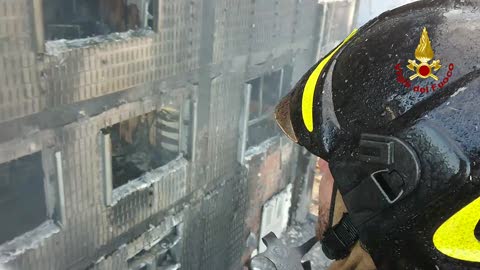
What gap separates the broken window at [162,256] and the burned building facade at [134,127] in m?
0.02

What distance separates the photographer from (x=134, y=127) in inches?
155

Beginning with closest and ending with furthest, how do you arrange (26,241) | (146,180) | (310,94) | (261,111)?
(310,94) → (26,241) → (146,180) → (261,111)

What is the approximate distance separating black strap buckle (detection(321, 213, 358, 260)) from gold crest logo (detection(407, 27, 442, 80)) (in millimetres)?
566

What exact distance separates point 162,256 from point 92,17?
2.32 metres

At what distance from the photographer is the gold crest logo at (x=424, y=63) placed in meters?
1.29

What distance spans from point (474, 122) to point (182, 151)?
3.28 m

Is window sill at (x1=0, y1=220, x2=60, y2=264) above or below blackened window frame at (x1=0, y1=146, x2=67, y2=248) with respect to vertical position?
below

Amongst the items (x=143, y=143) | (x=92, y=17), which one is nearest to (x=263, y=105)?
(x=143, y=143)

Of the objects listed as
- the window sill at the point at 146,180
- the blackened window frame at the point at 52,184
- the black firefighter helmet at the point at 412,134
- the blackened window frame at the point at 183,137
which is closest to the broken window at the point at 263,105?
the blackened window frame at the point at 183,137

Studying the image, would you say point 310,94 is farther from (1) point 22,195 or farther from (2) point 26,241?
(1) point 22,195

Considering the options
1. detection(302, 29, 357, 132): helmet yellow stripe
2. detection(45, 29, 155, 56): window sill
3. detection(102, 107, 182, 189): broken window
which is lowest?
detection(102, 107, 182, 189): broken window

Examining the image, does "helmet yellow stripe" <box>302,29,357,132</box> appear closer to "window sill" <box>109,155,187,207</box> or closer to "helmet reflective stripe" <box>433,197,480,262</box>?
"helmet reflective stripe" <box>433,197,480,262</box>

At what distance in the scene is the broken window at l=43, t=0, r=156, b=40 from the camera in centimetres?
343

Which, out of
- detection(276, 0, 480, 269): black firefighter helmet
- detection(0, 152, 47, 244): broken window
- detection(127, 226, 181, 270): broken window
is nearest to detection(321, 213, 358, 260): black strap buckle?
detection(276, 0, 480, 269): black firefighter helmet
